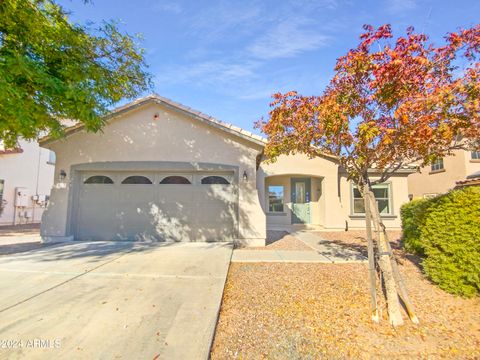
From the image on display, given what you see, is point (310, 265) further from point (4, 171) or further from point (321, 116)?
point (4, 171)

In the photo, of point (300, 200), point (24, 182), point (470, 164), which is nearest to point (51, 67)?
point (300, 200)

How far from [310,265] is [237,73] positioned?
8.47 metres

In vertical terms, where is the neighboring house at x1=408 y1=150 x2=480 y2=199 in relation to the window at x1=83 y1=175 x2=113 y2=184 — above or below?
above

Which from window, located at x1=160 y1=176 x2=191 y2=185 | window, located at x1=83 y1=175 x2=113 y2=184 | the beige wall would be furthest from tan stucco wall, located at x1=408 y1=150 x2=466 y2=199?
window, located at x1=83 y1=175 x2=113 y2=184

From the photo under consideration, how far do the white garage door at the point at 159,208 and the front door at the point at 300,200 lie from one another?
23.0 ft

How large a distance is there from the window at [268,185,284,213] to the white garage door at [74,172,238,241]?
6561 mm

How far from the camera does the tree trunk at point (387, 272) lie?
12.0ft

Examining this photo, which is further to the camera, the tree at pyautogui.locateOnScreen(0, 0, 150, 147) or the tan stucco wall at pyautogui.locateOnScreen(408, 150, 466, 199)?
the tan stucco wall at pyautogui.locateOnScreen(408, 150, 466, 199)

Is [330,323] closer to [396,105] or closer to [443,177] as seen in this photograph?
[396,105]

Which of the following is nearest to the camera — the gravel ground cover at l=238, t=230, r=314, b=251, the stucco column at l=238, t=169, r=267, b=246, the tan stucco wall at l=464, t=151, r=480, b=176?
the gravel ground cover at l=238, t=230, r=314, b=251

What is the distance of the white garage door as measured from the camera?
9188mm

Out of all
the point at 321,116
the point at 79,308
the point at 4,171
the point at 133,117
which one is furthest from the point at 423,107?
the point at 4,171

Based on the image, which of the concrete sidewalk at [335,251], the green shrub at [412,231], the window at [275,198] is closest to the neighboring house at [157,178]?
the concrete sidewalk at [335,251]

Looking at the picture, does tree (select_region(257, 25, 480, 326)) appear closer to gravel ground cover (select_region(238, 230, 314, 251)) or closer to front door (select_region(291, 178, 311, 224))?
gravel ground cover (select_region(238, 230, 314, 251))
